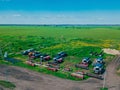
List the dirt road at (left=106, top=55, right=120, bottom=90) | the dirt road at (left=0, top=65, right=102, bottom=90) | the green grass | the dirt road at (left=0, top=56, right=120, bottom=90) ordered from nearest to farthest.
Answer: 1. the green grass
2. the dirt road at (left=0, top=65, right=102, bottom=90)
3. the dirt road at (left=0, top=56, right=120, bottom=90)
4. the dirt road at (left=106, top=55, right=120, bottom=90)

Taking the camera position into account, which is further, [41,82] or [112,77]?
[112,77]

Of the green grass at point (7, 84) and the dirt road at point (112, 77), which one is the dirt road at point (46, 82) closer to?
the dirt road at point (112, 77)

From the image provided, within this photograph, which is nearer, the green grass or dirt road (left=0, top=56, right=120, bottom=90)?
the green grass

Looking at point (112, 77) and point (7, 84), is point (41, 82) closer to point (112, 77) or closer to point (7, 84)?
point (7, 84)

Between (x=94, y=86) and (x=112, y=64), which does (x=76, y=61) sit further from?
(x=94, y=86)

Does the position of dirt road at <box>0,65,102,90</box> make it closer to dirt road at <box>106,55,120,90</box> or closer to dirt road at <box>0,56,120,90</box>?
dirt road at <box>0,56,120,90</box>

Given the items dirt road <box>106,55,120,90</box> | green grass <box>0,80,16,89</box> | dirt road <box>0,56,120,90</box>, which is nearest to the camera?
green grass <box>0,80,16,89</box>

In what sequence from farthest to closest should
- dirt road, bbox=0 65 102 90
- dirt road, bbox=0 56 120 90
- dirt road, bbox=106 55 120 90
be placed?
1. dirt road, bbox=106 55 120 90
2. dirt road, bbox=0 56 120 90
3. dirt road, bbox=0 65 102 90

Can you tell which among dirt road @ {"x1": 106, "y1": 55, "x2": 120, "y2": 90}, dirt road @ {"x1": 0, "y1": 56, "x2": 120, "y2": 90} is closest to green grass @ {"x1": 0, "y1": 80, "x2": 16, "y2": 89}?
dirt road @ {"x1": 0, "y1": 56, "x2": 120, "y2": 90}

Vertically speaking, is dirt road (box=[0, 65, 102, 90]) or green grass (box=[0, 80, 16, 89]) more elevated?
green grass (box=[0, 80, 16, 89])

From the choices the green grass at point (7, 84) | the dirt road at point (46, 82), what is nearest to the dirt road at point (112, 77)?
the dirt road at point (46, 82)

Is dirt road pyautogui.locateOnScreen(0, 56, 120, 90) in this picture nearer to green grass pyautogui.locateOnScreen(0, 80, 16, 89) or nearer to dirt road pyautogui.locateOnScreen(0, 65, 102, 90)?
dirt road pyautogui.locateOnScreen(0, 65, 102, 90)

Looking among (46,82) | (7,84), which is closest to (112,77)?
(46,82)
